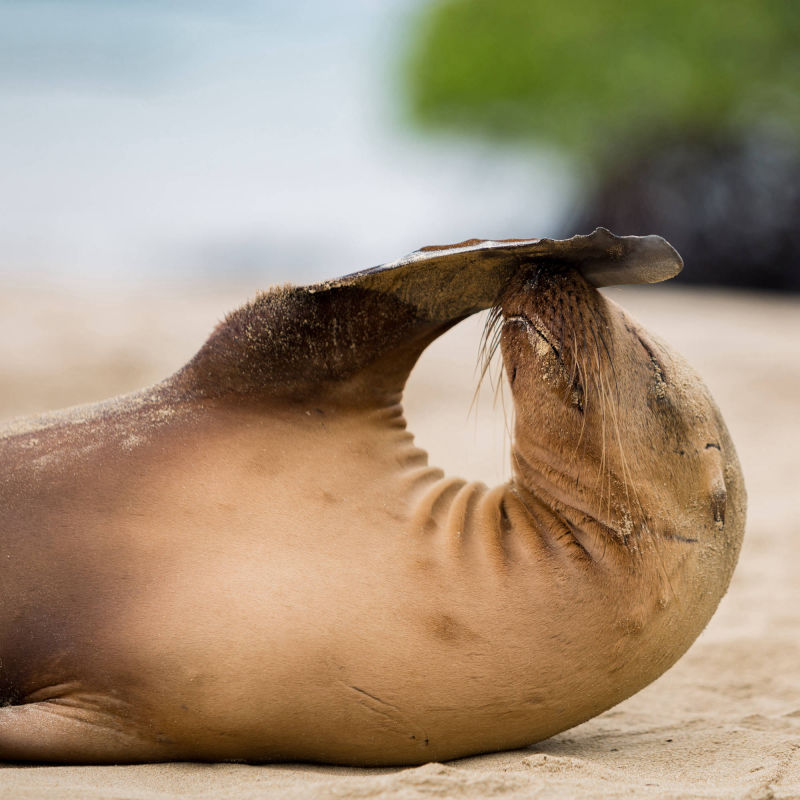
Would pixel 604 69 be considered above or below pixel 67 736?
above

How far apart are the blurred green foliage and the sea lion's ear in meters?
13.3

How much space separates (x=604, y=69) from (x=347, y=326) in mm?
14307

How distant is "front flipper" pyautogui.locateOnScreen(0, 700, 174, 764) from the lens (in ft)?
6.81

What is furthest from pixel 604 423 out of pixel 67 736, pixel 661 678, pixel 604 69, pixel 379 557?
pixel 604 69

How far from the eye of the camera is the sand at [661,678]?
6.43 ft

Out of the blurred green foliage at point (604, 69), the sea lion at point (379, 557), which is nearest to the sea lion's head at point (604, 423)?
the sea lion at point (379, 557)

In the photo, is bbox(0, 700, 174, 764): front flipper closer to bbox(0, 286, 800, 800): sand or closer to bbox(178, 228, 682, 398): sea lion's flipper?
bbox(0, 286, 800, 800): sand

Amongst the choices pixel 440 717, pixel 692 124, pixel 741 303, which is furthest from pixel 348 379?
pixel 692 124

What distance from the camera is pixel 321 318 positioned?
7.73ft

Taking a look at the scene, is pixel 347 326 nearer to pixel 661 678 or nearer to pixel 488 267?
pixel 488 267

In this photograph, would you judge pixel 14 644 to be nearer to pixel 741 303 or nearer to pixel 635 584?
pixel 635 584

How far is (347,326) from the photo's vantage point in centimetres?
237

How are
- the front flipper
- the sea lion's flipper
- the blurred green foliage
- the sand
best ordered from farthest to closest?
the blurred green foliage, the sea lion's flipper, the front flipper, the sand

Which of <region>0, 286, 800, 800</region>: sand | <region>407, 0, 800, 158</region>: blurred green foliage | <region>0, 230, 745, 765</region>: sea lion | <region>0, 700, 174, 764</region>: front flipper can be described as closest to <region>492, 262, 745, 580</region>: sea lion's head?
<region>0, 230, 745, 765</region>: sea lion
